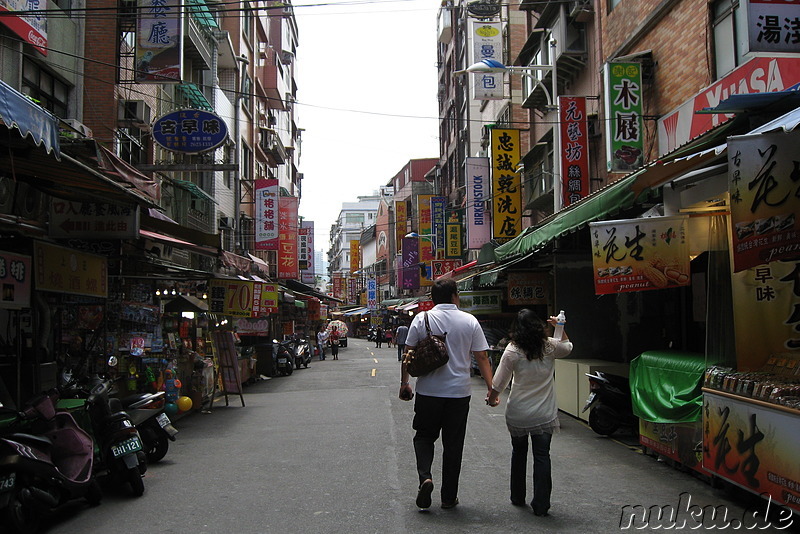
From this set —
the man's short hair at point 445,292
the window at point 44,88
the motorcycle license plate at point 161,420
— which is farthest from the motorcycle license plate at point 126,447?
the window at point 44,88

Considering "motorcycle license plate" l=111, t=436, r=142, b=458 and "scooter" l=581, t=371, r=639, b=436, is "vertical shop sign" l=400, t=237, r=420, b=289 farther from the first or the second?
"motorcycle license plate" l=111, t=436, r=142, b=458

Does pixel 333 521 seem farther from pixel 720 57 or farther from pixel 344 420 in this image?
pixel 720 57

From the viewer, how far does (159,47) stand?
14.3 metres

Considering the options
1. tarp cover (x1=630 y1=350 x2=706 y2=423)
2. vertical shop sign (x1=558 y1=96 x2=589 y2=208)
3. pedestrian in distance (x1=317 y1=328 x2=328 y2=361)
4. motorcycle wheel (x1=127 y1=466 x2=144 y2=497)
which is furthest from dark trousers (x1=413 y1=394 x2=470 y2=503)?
pedestrian in distance (x1=317 y1=328 x2=328 y2=361)

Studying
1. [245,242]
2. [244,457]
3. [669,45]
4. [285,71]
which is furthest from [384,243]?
[244,457]

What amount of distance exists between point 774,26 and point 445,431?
5.94 metres

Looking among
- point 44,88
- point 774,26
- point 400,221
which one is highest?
point 400,221

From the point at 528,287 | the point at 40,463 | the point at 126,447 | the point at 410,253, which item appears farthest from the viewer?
the point at 410,253

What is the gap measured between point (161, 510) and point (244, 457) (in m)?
2.38

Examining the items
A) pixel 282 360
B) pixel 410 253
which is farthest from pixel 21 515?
pixel 410 253

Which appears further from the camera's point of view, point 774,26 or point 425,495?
point 774,26

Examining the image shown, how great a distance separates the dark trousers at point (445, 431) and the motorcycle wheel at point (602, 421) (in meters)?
4.39

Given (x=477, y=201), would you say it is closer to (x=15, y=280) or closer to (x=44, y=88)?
(x=44, y=88)

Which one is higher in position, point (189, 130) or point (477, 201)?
point (477, 201)
